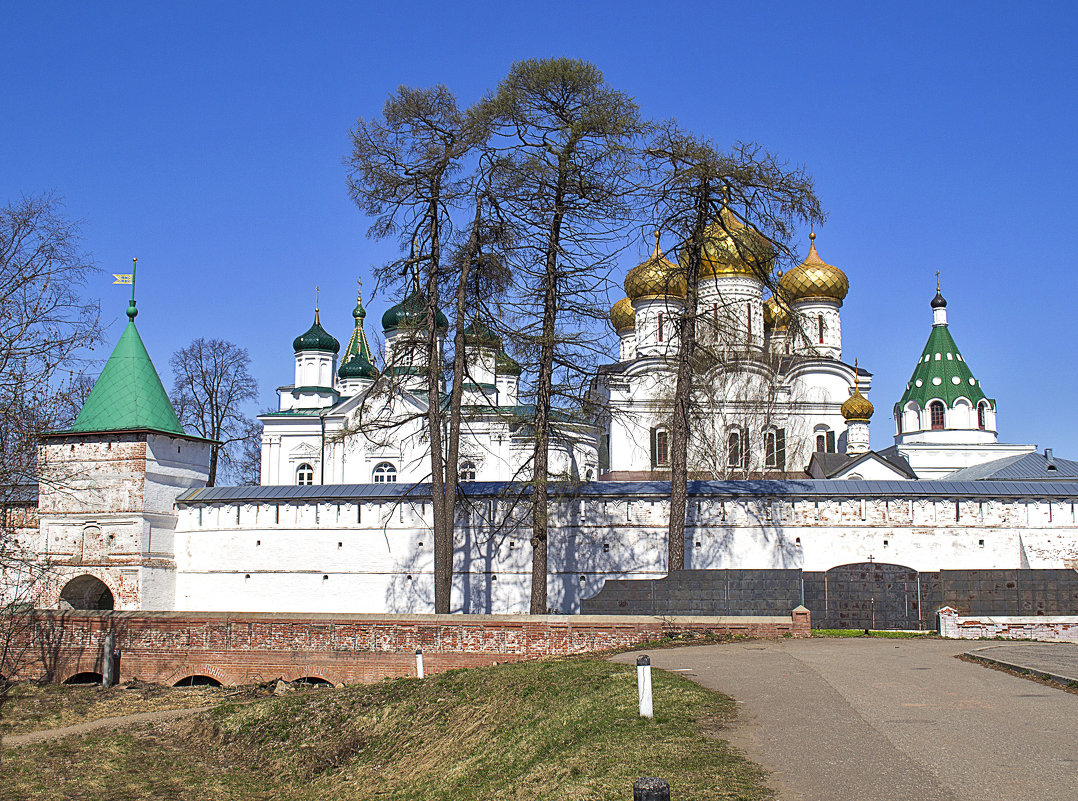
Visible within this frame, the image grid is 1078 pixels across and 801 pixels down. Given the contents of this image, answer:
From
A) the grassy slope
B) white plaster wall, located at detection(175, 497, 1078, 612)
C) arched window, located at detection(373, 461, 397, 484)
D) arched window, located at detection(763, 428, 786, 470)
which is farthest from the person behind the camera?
arched window, located at detection(373, 461, 397, 484)

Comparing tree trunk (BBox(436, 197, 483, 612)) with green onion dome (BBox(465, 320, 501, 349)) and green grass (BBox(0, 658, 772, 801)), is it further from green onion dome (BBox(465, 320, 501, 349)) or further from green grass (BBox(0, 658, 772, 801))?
green grass (BBox(0, 658, 772, 801))

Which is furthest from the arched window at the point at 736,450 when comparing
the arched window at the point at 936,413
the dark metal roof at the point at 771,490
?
the arched window at the point at 936,413

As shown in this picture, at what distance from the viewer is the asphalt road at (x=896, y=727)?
5723mm

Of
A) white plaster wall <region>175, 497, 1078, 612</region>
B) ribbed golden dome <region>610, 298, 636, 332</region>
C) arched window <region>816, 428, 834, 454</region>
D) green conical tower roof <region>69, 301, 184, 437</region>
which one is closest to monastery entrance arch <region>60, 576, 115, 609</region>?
white plaster wall <region>175, 497, 1078, 612</region>

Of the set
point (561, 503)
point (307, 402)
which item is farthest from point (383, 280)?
point (307, 402)

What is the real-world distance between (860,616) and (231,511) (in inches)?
500

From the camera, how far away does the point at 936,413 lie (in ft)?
138

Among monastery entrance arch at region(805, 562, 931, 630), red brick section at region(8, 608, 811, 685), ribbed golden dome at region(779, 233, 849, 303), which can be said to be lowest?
red brick section at region(8, 608, 811, 685)

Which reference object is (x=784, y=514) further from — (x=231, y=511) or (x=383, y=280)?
(x=231, y=511)

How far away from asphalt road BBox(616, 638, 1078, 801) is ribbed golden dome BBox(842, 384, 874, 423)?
76.0 ft

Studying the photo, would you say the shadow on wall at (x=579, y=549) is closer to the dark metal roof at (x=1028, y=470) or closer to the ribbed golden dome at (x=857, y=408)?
the dark metal roof at (x=1028, y=470)

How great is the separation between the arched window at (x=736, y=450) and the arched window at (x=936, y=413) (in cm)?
1620

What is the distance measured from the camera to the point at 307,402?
3612cm

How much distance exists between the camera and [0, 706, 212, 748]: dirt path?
41.4 ft
